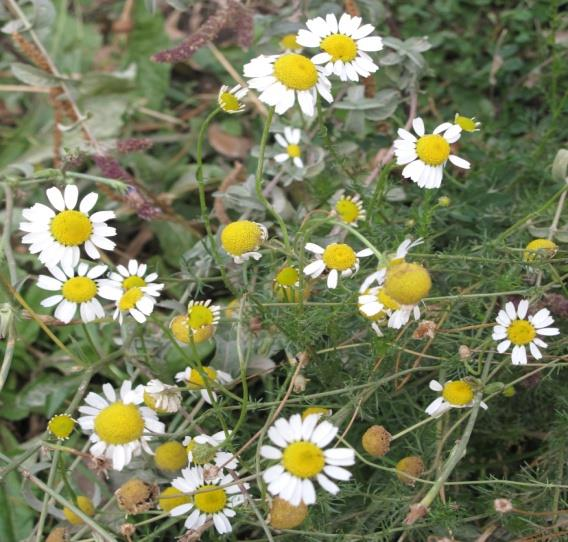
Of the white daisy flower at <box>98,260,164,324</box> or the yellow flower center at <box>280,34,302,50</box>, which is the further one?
the yellow flower center at <box>280,34,302,50</box>

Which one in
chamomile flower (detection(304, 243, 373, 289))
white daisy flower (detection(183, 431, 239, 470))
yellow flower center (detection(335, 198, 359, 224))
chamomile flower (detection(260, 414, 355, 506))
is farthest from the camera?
yellow flower center (detection(335, 198, 359, 224))

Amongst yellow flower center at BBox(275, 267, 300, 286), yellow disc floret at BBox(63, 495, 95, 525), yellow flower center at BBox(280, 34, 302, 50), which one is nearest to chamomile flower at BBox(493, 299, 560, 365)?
yellow flower center at BBox(275, 267, 300, 286)

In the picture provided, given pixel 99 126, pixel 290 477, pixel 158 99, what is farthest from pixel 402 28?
pixel 290 477

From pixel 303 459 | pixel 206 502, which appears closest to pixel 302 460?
pixel 303 459

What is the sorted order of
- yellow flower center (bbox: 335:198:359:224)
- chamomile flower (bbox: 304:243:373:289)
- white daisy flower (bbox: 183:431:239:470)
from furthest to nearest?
1. yellow flower center (bbox: 335:198:359:224)
2. chamomile flower (bbox: 304:243:373:289)
3. white daisy flower (bbox: 183:431:239:470)

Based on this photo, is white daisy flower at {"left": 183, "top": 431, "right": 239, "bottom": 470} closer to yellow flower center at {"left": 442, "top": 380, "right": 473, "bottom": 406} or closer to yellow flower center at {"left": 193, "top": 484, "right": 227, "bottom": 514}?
yellow flower center at {"left": 193, "top": 484, "right": 227, "bottom": 514}

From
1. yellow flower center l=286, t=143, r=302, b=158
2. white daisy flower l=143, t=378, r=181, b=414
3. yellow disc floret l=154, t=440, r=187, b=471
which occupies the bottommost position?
yellow disc floret l=154, t=440, r=187, b=471

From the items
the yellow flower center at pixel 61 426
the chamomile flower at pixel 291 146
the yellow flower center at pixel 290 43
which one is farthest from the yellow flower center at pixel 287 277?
the yellow flower center at pixel 290 43

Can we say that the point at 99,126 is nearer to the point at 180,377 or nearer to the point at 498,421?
the point at 180,377
